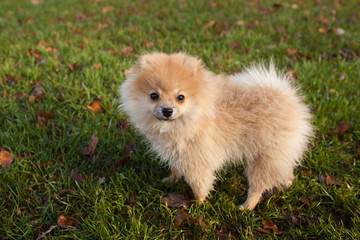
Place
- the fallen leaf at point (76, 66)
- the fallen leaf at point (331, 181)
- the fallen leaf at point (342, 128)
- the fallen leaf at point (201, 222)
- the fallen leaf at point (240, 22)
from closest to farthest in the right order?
the fallen leaf at point (201, 222), the fallen leaf at point (331, 181), the fallen leaf at point (342, 128), the fallen leaf at point (76, 66), the fallen leaf at point (240, 22)

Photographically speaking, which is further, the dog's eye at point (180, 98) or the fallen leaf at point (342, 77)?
the fallen leaf at point (342, 77)

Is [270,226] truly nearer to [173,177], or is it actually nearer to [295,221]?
[295,221]

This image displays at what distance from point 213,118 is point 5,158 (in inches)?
81.5

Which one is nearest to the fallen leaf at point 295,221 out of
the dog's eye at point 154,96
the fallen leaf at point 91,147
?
the dog's eye at point 154,96

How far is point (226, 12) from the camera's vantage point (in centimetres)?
684

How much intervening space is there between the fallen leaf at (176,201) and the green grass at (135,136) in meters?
0.06

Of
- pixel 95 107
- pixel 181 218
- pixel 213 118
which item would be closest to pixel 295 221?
pixel 181 218

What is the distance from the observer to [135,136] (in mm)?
3197

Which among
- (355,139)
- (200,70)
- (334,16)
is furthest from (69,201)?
(334,16)

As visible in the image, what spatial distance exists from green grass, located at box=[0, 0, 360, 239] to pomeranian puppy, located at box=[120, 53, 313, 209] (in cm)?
34

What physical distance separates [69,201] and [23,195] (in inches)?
16.3

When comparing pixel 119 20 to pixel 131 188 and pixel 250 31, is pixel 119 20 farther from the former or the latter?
pixel 131 188

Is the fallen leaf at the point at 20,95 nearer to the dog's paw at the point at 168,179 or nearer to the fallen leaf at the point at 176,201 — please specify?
the dog's paw at the point at 168,179

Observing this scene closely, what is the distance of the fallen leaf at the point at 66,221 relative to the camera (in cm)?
227
